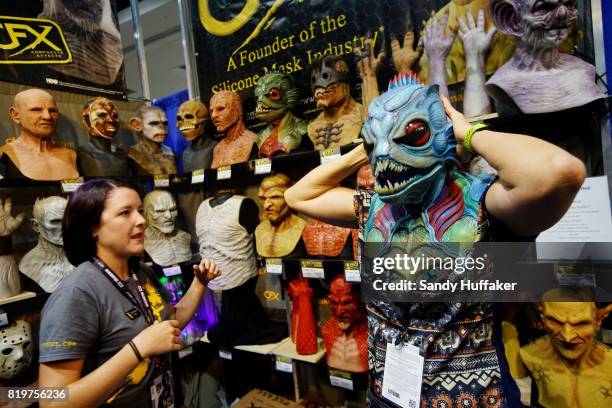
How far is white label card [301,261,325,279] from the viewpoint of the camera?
2.15 m

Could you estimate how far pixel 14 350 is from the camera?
230 cm

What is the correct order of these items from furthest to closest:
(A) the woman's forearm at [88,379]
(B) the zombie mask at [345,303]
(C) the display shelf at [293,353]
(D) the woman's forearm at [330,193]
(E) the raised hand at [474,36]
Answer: (C) the display shelf at [293,353] < (B) the zombie mask at [345,303] < (E) the raised hand at [474,36] < (D) the woman's forearm at [330,193] < (A) the woman's forearm at [88,379]

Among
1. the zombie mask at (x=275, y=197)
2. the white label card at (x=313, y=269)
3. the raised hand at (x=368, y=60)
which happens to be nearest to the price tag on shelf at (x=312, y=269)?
the white label card at (x=313, y=269)

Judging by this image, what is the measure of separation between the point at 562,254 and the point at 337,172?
941mm

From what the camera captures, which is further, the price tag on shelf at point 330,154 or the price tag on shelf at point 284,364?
the price tag on shelf at point 284,364

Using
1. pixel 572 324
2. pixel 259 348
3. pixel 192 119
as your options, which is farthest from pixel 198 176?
pixel 572 324

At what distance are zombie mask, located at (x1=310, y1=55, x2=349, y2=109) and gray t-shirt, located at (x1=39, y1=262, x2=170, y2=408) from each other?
1552mm

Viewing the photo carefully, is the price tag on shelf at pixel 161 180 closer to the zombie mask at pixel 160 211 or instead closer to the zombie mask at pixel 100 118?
the zombie mask at pixel 160 211

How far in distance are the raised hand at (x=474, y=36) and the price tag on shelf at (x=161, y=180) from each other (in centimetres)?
229

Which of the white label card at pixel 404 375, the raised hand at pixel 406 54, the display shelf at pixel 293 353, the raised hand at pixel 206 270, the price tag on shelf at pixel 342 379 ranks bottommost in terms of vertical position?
the price tag on shelf at pixel 342 379

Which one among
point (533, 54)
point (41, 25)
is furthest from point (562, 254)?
point (41, 25)

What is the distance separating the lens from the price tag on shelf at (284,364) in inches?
90.0

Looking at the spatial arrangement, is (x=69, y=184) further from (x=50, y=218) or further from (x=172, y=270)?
(x=172, y=270)

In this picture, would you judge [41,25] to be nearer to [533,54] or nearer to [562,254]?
[533,54]
